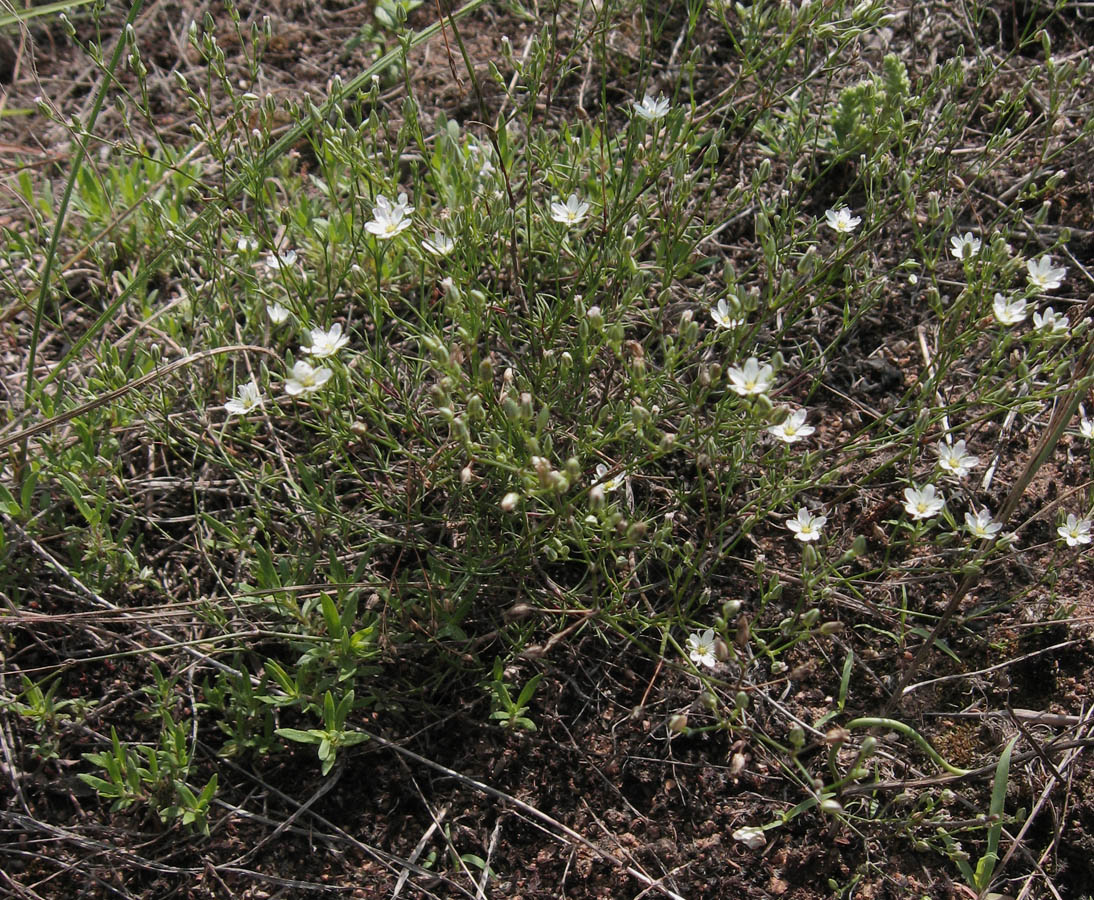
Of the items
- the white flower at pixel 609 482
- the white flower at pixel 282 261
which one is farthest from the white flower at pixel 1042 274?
the white flower at pixel 282 261

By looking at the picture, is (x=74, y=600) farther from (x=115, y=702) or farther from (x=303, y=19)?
(x=303, y=19)

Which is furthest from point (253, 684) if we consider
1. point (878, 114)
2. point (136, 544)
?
point (878, 114)

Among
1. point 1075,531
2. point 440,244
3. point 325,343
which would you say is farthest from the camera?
point 440,244

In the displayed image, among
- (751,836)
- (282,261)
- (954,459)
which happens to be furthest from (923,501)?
(282,261)

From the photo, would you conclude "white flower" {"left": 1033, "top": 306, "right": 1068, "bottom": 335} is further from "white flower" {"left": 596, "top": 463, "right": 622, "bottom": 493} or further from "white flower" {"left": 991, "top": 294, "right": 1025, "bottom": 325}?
"white flower" {"left": 596, "top": 463, "right": 622, "bottom": 493}

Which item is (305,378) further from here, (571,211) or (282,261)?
(571,211)

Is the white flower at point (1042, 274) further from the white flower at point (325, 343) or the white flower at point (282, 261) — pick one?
the white flower at point (282, 261)
